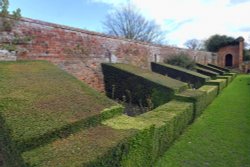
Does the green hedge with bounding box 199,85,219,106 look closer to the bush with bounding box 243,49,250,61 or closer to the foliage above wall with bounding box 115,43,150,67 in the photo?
the foliage above wall with bounding box 115,43,150,67

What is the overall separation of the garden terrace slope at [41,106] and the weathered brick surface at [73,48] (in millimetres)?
1005

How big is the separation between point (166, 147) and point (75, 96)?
2.07 metres

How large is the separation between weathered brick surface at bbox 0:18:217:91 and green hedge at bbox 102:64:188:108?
1.17 ft

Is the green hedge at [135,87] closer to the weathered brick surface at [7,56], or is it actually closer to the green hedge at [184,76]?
the weathered brick surface at [7,56]

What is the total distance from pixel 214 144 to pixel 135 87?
356 cm

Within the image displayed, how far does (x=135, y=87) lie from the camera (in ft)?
25.6

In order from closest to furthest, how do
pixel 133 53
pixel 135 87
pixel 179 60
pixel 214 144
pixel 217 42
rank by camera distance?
pixel 214 144 < pixel 135 87 < pixel 133 53 < pixel 179 60 < pixel 217 42

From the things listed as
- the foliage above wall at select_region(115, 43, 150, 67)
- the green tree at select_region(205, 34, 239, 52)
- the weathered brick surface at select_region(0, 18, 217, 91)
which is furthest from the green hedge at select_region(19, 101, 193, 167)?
the green tree at select_region(205, 34, 239, 52)

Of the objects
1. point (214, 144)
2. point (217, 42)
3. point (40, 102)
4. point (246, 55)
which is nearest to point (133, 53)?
point (214, 144)

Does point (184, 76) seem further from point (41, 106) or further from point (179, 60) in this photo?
point (41, 106)

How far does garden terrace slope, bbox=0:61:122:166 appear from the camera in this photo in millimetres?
2568

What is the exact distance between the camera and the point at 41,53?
586 cm

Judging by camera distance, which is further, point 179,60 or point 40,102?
point 179,60

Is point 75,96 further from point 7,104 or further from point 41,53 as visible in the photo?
point 41,53
